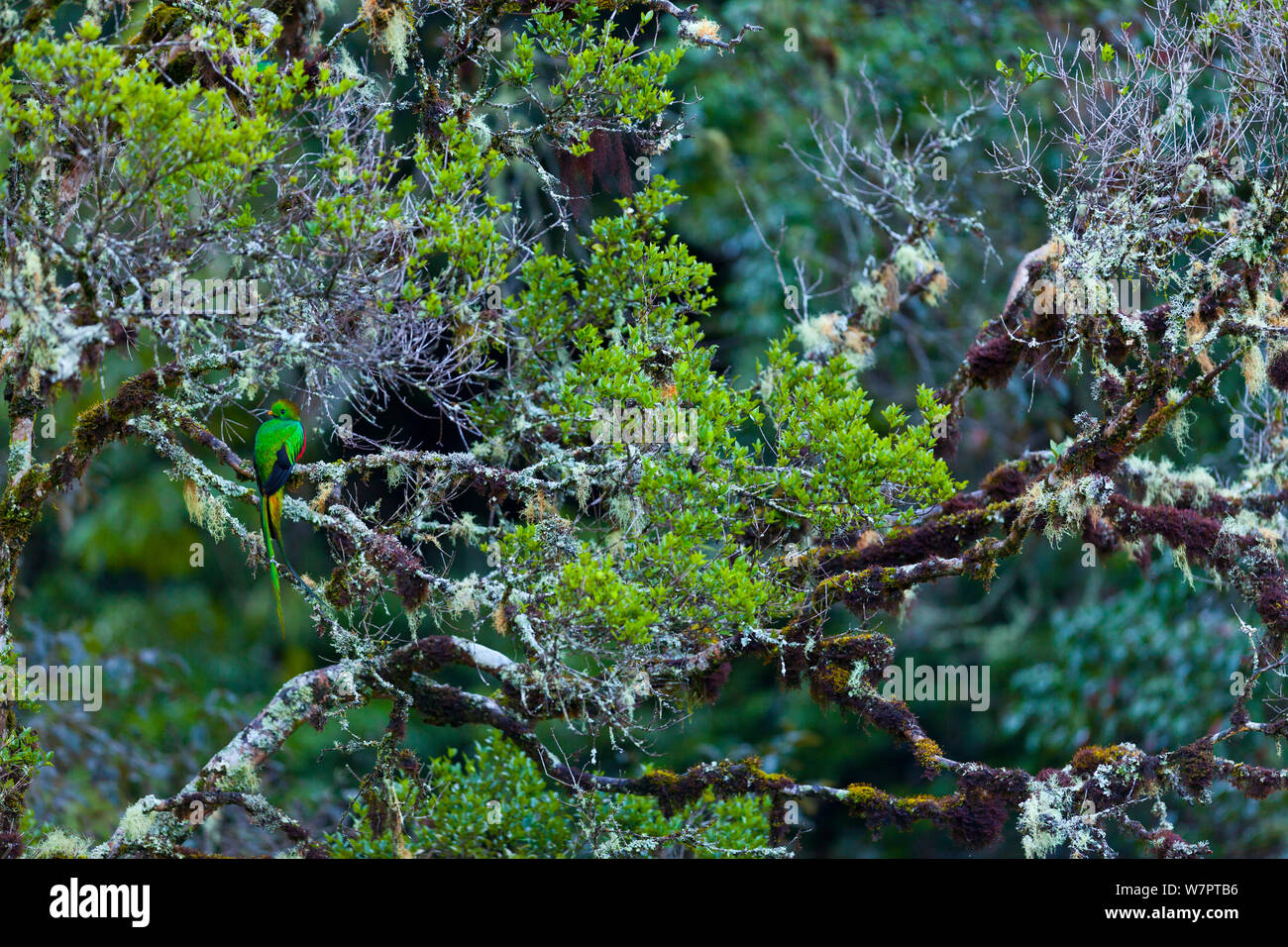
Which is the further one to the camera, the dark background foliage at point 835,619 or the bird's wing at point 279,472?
the dark background foliage at point 835,619

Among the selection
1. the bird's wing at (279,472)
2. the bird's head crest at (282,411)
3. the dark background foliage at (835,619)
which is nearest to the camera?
the bird's wing at (279,472)

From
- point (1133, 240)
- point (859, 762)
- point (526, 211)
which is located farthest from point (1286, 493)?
point (859, 762)

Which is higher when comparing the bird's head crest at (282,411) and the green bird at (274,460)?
the bird's head crest at (282,411)

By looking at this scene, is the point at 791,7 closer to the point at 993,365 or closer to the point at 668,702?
the point at 993,365

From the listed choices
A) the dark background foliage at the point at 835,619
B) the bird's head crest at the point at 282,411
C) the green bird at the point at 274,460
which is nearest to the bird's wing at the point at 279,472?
the green bird at the point at 274,460

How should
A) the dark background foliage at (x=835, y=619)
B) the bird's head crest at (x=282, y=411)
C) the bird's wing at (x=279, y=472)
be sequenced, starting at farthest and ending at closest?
the dark background foliage at (x=835, y=619) < the bird's head crest at (x=282, y=411) < the bird's wing at (x=279, y=472)

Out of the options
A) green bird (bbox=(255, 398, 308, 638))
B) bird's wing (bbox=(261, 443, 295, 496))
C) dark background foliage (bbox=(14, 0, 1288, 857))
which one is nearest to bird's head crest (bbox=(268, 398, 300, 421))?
green bird (bbox=(255, 398, 308, 638))

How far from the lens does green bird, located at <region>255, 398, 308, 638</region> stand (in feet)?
15.9

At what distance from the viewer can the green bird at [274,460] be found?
15.9 feet

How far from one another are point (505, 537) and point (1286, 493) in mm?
3713

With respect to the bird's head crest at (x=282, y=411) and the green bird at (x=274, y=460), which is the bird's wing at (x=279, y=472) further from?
the bird's head crest at (x=282, y=411)

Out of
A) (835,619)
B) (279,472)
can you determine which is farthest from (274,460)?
(835,619)

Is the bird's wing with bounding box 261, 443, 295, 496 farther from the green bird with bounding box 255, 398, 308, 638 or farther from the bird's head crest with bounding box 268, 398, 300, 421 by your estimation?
the bird's head crest with bounding box 268, 398, 300, 421

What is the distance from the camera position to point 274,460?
483 cm
